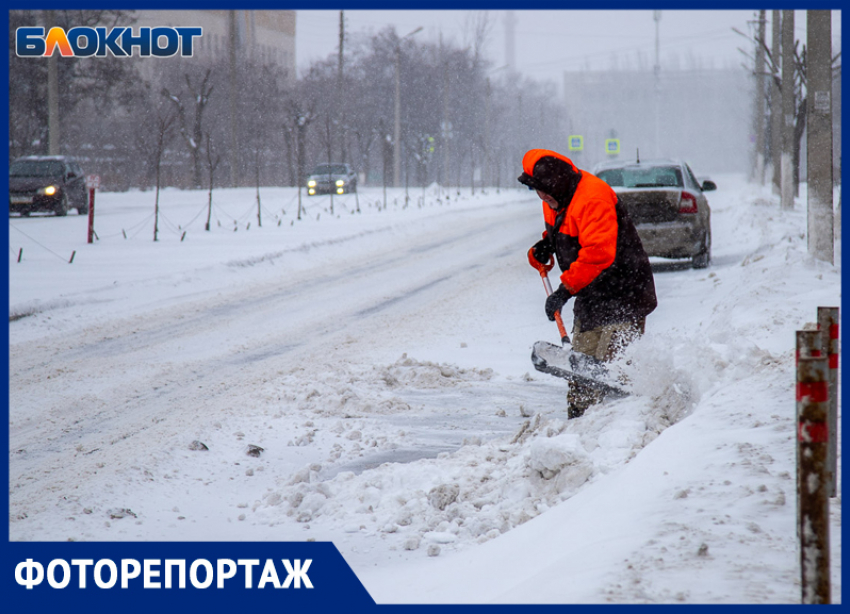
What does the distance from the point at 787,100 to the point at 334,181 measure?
18.9m

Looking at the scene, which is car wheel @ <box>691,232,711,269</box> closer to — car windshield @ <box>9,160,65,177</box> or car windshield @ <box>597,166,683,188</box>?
car windshield @ <box>597,166,683,188</box>

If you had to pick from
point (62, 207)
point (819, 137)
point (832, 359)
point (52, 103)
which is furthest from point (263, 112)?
point (832, 359)

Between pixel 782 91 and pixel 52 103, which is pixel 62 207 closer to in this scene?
pixel 52 103

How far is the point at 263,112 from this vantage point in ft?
144

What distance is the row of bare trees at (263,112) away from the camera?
32594mm

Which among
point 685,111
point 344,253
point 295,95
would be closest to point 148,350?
point 344,253

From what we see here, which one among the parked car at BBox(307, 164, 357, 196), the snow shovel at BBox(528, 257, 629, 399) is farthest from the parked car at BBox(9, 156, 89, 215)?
the snow shovel at BBox(528, 257, 629, 399)

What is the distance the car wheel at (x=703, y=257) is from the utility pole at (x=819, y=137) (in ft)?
6.50

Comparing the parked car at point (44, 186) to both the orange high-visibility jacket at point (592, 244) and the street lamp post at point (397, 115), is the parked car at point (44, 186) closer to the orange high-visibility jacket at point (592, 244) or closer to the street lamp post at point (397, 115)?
the street lamp post at point (397, 115)

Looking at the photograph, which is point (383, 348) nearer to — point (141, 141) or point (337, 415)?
point (337, 415)

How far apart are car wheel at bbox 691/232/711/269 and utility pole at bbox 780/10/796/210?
6.03 meters

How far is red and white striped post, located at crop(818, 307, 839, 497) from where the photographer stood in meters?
3.04

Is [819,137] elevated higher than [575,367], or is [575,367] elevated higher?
[819,137]

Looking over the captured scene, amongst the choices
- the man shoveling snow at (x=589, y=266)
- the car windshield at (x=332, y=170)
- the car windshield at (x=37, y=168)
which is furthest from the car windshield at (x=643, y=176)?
the car windshield at (x=332, y=170)
